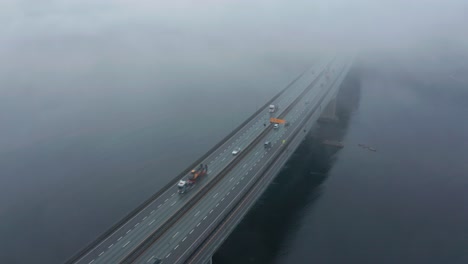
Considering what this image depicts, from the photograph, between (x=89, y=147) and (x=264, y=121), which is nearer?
(x=264, y=121)

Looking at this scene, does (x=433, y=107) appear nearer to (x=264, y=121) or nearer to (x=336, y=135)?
(x=336, y=135)

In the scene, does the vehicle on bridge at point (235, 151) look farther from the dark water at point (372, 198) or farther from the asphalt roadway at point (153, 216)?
the dark water at point (372, 198)

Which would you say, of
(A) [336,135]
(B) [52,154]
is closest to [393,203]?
(A) [336,135]

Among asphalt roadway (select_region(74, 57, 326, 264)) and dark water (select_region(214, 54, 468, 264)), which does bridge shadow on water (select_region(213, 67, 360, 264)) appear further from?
asphalt roadway (select_region(74, 57, 326, 264))

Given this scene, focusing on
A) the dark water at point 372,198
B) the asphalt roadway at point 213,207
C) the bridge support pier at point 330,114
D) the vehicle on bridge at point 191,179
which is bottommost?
the dark water at point 372,198

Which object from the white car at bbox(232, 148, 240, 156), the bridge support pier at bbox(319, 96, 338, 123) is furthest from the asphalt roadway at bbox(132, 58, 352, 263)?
the bridge support pier at bbox(319, 96, 338, 123)

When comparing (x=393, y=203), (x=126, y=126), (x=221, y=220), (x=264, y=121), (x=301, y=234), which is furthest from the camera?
(x=126, y=126)

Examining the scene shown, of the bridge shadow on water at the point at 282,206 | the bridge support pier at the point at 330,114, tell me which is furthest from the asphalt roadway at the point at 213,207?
the bridge support pier at the point at 330,114
